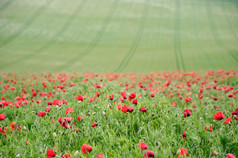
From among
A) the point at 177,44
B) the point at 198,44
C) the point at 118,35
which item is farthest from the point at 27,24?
the point at 198,44

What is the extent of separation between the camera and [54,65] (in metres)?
21.0

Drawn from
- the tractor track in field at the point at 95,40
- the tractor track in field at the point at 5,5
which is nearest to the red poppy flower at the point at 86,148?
the tractor track in field at the point at 95,40

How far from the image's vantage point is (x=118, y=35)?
3419 cm

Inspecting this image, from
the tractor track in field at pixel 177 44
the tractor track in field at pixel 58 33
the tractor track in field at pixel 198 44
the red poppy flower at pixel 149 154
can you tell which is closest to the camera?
the red poppy flower at pixel 149 154

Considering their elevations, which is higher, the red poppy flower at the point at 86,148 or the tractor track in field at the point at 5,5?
the red poppy flower at the point at 86,148

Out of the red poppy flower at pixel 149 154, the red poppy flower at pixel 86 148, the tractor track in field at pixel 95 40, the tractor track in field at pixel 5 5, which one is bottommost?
the tractor track in field at pixel 95 40

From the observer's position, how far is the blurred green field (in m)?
21.1

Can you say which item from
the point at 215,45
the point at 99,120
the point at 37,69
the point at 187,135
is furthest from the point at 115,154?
the point at 215,45

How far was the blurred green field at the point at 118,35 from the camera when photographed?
2111 cm

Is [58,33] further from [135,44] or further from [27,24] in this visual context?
[135,44]

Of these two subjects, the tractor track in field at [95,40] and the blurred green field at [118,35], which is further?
the tractor track in field at [95,40]

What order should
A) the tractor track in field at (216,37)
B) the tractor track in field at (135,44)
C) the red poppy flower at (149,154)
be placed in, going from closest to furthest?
1. the red poppy flower at (149,154)
2. the tractor track in field at (135,44)
3. the tractor track in field at (216,37)

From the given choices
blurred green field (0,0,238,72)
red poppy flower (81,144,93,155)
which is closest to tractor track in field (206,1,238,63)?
blurred green field (0,0,238,72)

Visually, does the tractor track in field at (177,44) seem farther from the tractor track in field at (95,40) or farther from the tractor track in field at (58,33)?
the tractor track in field at (58,33)
